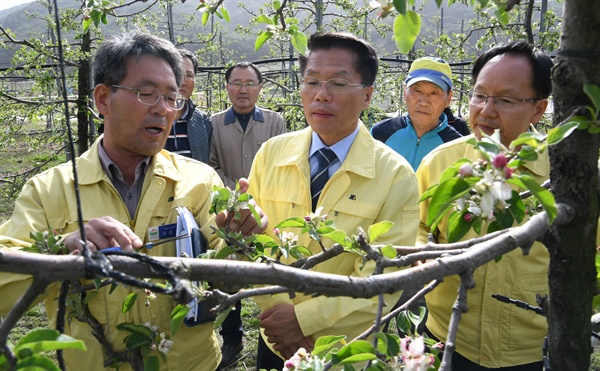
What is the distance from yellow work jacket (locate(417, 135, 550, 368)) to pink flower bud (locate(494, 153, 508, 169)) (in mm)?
1245

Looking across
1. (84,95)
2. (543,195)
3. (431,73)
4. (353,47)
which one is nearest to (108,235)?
(543,195)

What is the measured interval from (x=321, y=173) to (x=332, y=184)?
4.0 inches

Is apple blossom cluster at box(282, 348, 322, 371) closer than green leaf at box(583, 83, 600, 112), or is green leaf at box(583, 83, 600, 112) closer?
green leaf at box(583, 83, 600, 112)

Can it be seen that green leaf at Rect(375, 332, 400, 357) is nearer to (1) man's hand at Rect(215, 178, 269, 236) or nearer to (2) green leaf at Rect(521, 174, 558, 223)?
(2) green leaf at Rect(521, 174, 558, 223)

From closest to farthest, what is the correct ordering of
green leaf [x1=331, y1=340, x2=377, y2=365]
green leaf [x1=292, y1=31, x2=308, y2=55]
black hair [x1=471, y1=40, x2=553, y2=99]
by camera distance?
1. green leaf [x1=331, y1=340, x2=377, y2=365]
2. green leaf [x1=292, y1=31, x2=308, y2=55]
3. black hair [x1=471, y1=40, x2=553, y2=99]

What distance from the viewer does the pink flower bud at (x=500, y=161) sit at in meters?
0.85

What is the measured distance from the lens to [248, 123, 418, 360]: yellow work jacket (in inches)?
79.8

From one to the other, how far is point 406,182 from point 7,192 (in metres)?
5.22

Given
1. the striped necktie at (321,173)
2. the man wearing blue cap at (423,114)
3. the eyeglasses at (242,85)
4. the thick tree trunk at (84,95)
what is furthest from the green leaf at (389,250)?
the thick tree trunk at (84,95)

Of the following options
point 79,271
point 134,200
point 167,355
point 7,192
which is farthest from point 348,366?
point 7,192

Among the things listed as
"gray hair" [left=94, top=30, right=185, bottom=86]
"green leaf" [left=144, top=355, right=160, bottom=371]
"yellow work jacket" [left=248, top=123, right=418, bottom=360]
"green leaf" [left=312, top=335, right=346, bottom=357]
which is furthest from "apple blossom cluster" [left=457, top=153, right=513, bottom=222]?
"gray hair" [left=94, top=30, right=185, bottom=86]

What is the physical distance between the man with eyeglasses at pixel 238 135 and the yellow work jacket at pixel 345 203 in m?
1.91

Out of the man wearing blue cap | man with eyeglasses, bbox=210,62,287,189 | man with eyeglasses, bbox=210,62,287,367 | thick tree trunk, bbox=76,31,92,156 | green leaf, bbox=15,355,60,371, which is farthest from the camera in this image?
thick tree trunk, bbox=76,31,92,156

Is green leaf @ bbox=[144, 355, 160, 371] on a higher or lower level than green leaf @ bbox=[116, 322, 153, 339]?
lower
